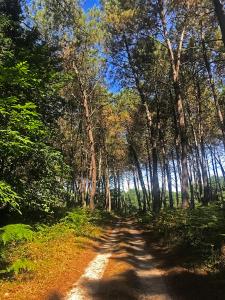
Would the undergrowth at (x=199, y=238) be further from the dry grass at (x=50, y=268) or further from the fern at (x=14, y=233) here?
the fern at (x=14, y=233)

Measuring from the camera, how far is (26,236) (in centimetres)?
1035

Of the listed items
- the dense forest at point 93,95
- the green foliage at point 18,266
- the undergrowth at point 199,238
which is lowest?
the green foliage at point 18,266

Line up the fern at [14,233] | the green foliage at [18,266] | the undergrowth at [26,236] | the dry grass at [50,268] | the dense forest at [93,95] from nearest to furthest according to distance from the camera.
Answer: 1. the dry grass at [50,268]
2. the fern at [14,233]
3. the green foliage at [18,266]
4. the undergrowth at [26,236]
5. the dense forest at [93,95]

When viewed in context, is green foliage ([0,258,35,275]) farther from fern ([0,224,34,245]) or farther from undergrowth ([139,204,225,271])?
undergrowth ([139,204,225,271])

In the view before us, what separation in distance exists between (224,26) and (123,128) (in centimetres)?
3610

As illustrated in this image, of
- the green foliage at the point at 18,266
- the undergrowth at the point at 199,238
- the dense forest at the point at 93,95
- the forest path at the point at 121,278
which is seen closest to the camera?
the forest path at the point at 121,278

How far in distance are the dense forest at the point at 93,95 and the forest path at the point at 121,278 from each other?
5.70 ft

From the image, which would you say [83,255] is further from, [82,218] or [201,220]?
[82,218]

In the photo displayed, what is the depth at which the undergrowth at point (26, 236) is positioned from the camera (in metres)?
10.6

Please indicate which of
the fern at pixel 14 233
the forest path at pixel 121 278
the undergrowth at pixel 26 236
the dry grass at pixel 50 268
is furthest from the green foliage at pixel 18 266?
the forest path at pixel 121 278

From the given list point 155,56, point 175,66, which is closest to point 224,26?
point 175,66

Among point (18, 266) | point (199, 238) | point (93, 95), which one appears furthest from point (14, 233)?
point (93, 95)

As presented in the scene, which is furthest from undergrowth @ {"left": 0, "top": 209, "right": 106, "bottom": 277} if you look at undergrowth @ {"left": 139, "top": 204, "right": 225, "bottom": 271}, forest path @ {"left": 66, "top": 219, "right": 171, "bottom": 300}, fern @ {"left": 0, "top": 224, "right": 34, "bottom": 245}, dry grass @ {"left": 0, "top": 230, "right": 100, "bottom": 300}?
undergrowth @ {"left": 139, "top": 204, "right": 225, "bottom": 271}

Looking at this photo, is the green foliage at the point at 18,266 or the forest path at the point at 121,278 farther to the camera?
the green foliage at the point at 18,266
